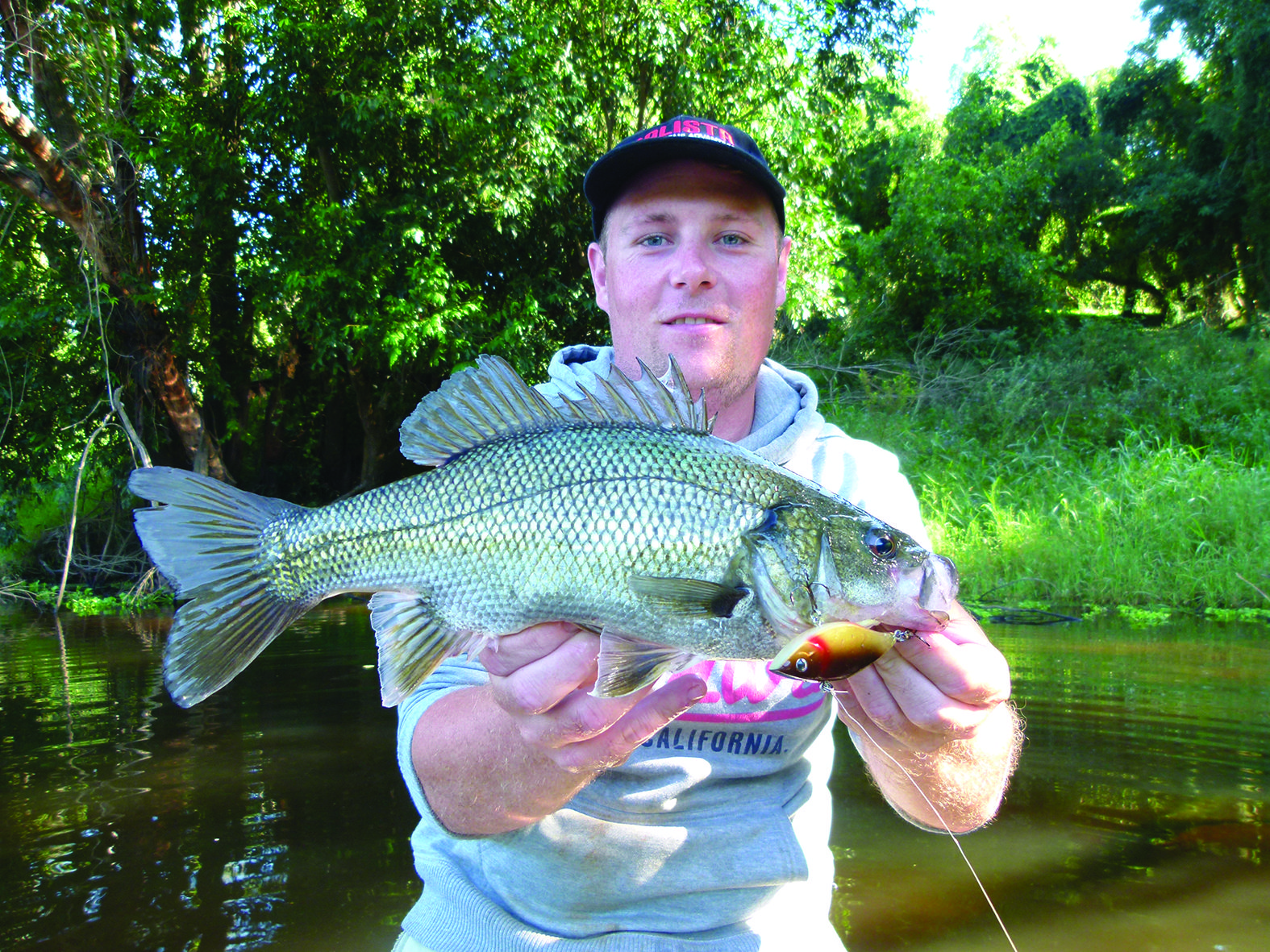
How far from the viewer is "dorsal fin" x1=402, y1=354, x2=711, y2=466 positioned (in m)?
1.65

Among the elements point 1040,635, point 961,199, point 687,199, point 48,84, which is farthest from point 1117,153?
point 687,199

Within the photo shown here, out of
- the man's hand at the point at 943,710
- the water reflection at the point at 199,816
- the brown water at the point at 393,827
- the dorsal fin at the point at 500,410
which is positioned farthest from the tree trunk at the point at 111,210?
the man's hand at the point at 943,710

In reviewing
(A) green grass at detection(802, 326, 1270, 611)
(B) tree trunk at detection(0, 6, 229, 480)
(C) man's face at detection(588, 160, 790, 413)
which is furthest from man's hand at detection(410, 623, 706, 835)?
(B) tree trunk at detection(0, 6, 229, 480)

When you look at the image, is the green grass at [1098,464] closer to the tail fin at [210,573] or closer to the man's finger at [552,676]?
the man's finger at [552,676]

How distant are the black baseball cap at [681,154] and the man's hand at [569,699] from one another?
1.36m

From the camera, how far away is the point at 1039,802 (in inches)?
153

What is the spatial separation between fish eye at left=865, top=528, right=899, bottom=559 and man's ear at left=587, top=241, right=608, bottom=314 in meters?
1.37

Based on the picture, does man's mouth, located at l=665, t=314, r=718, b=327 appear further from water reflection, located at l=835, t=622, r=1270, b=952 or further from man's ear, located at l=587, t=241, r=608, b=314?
water reflection, located at l=835, t=622, r=1270, b=952

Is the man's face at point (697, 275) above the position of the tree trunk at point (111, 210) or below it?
below

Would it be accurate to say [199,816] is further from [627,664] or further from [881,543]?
[881,543]

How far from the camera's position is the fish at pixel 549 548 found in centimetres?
143

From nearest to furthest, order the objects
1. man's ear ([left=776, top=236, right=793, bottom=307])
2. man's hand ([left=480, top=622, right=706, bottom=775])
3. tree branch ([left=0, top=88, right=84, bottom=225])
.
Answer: man's hand ([left=480, top=622, right=706, bottom=775])
man's ear ([left=776, top=236, right=793, bottom=307])
tree branch ([left=0, top=88, right=84, bottom=225])

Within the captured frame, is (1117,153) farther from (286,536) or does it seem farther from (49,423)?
(286,536)

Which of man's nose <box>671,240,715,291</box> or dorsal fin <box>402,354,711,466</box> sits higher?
man's nose <box>671,240,715,291</box>
